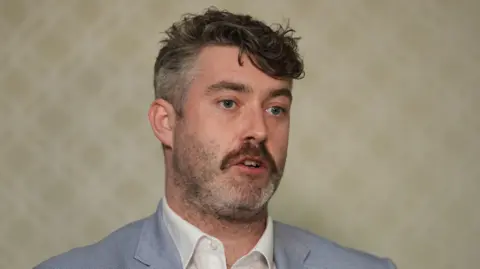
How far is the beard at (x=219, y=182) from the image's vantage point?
4.51 feet

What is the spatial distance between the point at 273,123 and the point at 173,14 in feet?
2.21

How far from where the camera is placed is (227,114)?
1.38 meters

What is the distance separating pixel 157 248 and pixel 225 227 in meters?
0.14

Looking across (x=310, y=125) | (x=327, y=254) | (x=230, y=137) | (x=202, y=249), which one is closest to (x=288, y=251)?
(x=327, y=254)

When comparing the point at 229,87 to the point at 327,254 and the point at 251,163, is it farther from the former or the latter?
the point at 327,254

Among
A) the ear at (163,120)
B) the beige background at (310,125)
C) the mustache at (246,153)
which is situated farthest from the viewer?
the beige background at (310,125)

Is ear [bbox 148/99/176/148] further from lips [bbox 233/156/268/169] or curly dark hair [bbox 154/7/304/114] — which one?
lips [bbox 233/156/268/169]

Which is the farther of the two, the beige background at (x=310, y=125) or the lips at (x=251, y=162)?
the beige background at (x=310, y=125)

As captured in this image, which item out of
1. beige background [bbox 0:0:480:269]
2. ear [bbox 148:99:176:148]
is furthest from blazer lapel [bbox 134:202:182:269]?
beige background [bbox 0:0:480:269]

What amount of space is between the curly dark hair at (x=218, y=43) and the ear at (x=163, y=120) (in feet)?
0.05

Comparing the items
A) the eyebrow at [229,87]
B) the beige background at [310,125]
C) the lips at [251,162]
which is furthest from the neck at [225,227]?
the beige background at [310,125]

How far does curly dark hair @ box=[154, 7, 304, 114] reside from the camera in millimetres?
1419

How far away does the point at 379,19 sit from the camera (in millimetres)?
2059

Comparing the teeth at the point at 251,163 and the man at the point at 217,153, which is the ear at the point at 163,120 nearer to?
the man at the point at 217,153
